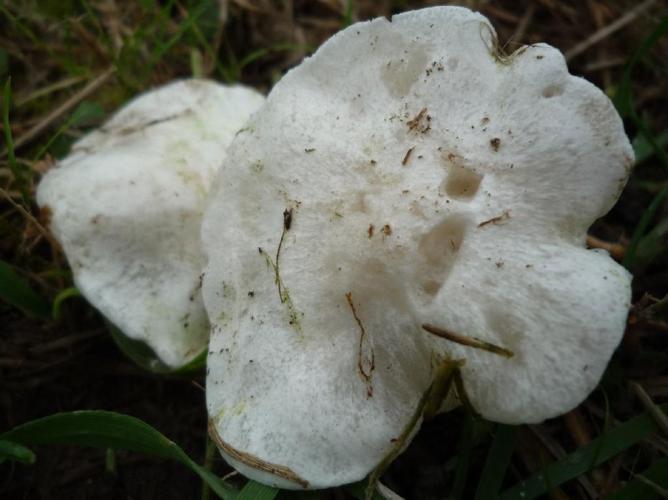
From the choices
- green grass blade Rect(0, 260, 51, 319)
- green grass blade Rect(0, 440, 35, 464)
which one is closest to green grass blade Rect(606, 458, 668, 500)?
green grass blade Rect(0, 440, 35, 464)

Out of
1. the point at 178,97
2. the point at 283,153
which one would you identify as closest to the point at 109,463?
the point at 283,153

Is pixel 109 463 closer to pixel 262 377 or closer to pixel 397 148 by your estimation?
pixel 262 377

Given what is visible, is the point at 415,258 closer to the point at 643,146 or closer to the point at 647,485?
the point at 647,485

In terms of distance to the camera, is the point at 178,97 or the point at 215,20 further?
the point at 215,20

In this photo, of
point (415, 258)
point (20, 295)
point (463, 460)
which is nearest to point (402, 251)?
point (415, 258)

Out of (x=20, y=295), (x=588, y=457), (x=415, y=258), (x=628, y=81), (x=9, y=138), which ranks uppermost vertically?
(x=628, y=81)

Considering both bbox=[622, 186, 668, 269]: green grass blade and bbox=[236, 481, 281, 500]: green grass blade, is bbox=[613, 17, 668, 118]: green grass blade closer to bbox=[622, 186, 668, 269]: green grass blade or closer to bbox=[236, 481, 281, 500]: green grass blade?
bbox=[622, 186, 668, 269]: green grass blade

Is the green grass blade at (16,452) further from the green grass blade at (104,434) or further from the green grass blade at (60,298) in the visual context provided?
the green grass blade at (60,298)
